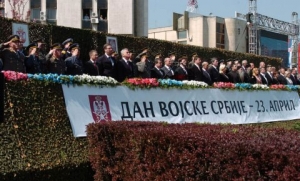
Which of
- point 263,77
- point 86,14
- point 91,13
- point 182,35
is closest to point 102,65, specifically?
point 263,77

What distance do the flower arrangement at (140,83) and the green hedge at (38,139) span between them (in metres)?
1.86

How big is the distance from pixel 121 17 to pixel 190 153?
136 feet

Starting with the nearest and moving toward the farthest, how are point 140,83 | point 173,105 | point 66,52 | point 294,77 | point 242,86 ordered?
1. point 140,83
2. point 173,105
3. point 66,52
4. point 242,86
5. point 294,77

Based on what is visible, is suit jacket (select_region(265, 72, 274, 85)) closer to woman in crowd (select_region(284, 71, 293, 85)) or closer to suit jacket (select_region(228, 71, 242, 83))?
woman in crowd (select_region(284, 71, 293, 85))

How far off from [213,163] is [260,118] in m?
10.1

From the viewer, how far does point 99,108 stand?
31.3 ft

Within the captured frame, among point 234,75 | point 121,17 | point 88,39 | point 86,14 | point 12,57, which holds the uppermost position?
point 86,14

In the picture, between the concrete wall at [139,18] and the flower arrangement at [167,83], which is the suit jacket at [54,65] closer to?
the flower arrangement at [167,83]

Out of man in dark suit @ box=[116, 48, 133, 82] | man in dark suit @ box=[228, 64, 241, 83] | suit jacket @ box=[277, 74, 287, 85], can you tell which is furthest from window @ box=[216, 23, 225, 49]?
man in dark suit @ box=[116, 48, 133, 82]

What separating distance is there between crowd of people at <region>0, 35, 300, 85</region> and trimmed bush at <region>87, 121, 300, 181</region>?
3262 millimetres

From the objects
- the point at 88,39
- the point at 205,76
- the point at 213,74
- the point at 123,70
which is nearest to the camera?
the point at 123,70

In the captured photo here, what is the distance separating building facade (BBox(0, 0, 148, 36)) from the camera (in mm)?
46438

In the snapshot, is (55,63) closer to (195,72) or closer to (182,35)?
(195,72)

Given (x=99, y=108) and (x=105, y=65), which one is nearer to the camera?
(x=99, y=108)
